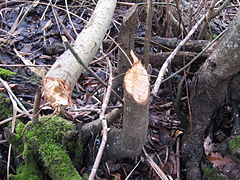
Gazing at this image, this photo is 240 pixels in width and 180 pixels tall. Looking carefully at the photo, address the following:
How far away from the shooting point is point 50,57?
3207mm

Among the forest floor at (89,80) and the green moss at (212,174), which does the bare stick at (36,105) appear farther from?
the green moss at (212,174)

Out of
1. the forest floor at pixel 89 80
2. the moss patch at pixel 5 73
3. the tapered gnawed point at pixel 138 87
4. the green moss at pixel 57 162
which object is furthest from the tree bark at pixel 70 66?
the moss patch at pixel 5 73

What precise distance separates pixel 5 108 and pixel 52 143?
2.05 feet

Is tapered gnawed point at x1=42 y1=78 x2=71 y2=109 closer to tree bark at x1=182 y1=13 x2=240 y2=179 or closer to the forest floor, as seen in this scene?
the forest floor

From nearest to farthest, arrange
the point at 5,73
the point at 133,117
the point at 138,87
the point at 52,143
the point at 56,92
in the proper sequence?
the point at 56,92 → the point at 138,87 → the point at 133,117 → the point at 52,143 → the point at 5,73

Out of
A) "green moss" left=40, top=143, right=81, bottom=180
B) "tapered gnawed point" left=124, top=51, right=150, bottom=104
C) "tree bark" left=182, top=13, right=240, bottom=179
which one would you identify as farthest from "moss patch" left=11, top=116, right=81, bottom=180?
"tree bark" left=182, top=13, right=240, bottom=179

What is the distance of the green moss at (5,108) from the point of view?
2.35m

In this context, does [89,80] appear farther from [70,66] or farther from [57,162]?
[70,66]

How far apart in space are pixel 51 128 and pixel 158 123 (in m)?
1.05

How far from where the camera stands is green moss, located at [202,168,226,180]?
2.21m

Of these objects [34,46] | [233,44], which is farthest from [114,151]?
[34,46]

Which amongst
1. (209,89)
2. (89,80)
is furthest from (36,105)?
(209,89)

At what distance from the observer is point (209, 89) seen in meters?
2.23

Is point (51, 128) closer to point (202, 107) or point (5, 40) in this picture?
point (202, 107)
